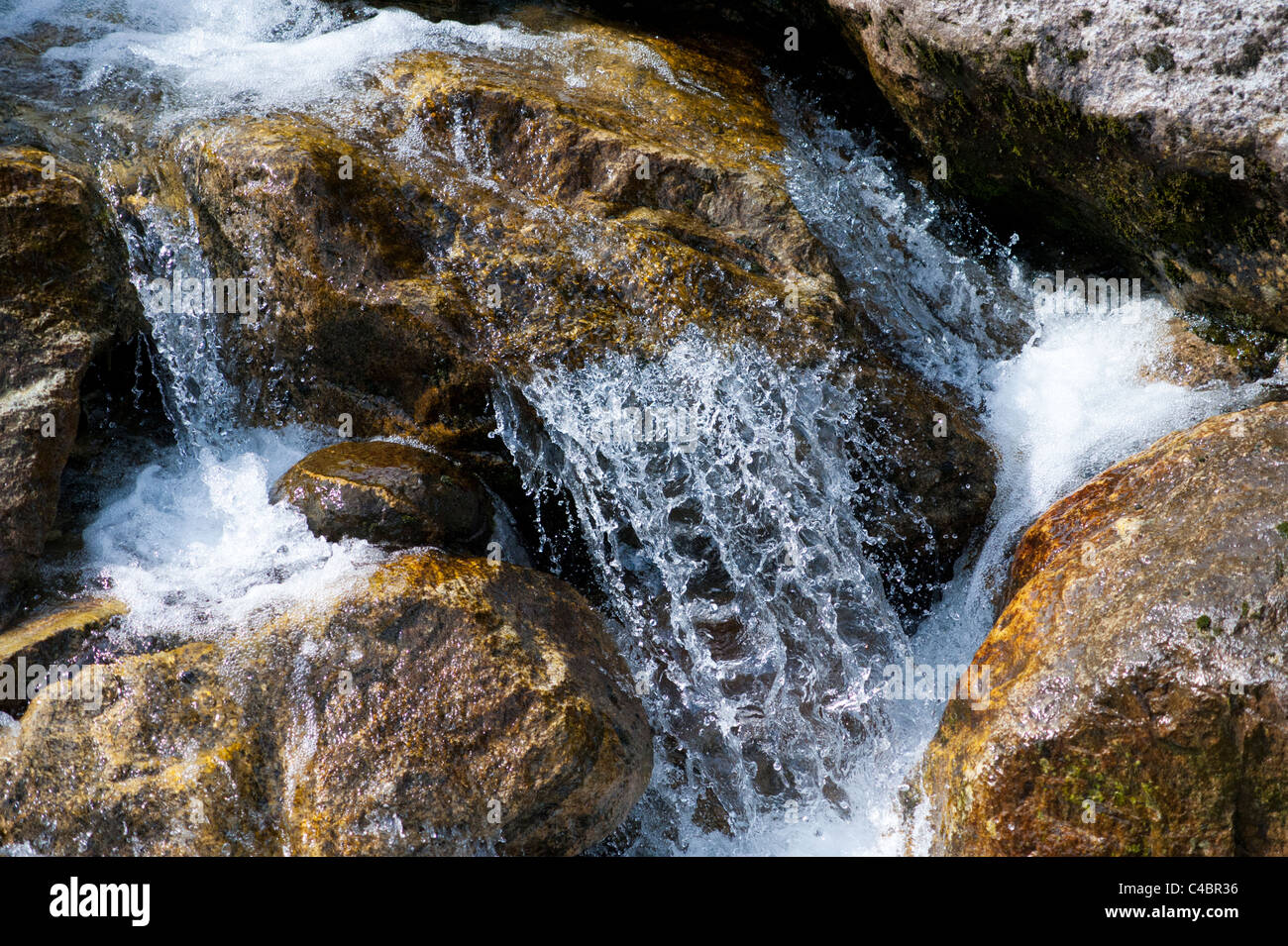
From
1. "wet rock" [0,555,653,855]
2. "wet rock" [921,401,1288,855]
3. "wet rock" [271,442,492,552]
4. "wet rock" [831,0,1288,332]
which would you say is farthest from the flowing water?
"wet rock" [921,401,1288,855]

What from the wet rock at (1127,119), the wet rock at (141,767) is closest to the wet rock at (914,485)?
the wet rock at (1127,119)

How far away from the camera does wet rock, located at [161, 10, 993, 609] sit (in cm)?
482

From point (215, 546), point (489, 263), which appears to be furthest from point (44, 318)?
point (489, 263)

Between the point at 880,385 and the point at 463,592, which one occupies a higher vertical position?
the point at 880,385

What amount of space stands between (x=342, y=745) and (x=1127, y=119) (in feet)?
14.6

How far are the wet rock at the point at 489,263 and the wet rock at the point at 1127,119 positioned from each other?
1.02m

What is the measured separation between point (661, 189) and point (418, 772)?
324 centimetres

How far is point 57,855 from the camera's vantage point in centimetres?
360

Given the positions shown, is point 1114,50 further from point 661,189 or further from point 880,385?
point 661,189

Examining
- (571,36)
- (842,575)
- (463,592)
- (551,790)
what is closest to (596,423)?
(463,592)

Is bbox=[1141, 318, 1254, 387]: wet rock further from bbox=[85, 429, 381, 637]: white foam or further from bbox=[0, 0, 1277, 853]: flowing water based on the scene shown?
bbox=[85, 429, 381, 637]: white foam

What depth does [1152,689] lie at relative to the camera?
3.59 meters

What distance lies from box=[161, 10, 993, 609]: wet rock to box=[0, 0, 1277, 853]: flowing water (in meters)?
0.16

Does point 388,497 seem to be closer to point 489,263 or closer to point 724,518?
point 489,263
